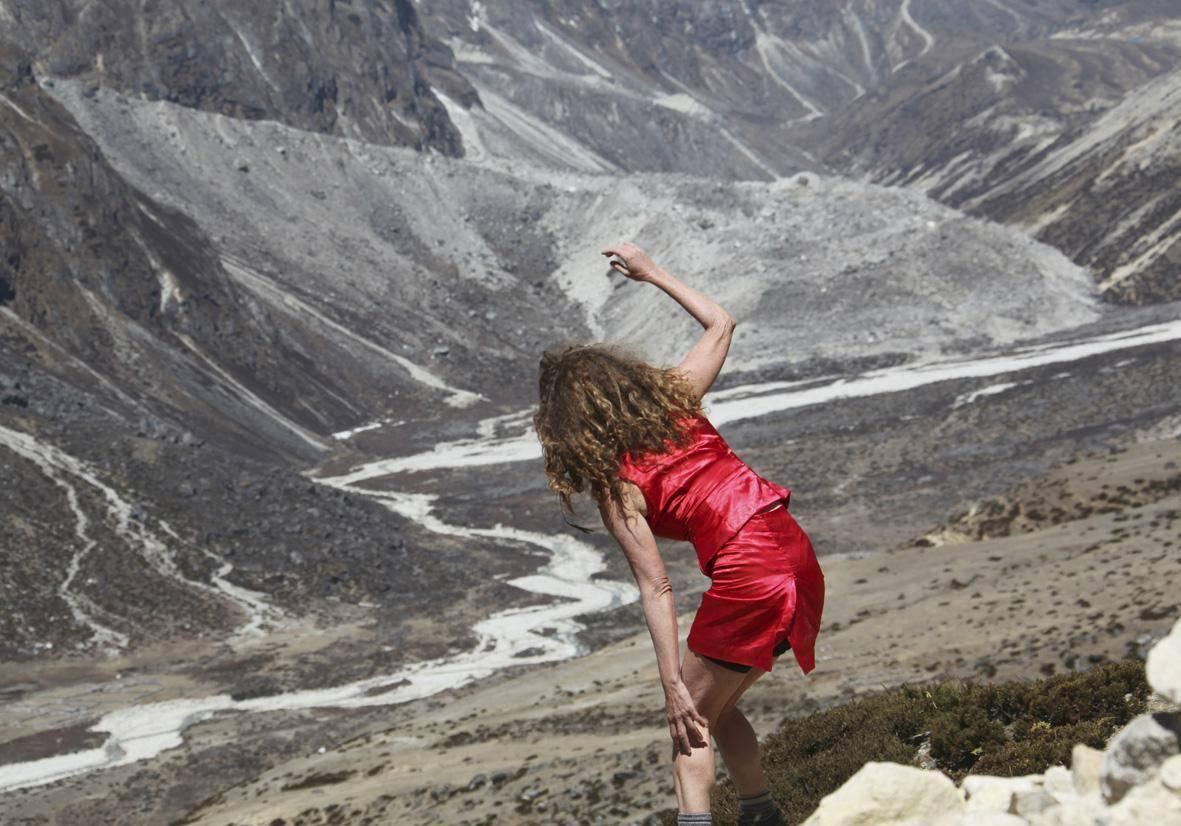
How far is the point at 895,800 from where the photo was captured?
5.74 meters

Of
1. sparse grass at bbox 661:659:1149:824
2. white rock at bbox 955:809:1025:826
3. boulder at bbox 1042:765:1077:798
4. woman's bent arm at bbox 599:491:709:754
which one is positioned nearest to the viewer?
white rock at bbox 955:809:1025:826

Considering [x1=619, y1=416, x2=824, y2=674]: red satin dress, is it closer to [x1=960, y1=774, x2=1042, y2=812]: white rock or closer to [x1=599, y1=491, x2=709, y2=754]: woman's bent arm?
[x1=599, y1=491, x2=709, y2=754]: woman's bent arm

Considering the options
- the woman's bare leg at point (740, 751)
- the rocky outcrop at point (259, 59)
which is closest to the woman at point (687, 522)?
the woman's bare leg at point (740, 751)

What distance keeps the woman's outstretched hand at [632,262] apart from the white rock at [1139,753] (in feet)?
9.70

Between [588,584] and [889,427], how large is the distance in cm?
2036

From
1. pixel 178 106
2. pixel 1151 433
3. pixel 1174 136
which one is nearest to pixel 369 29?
pixel 178 106

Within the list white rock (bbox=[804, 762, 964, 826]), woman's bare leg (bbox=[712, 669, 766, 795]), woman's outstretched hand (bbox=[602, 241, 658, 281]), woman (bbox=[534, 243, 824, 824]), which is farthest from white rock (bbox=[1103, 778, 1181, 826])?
woman's outstretched hand (bbox=[602, 241, 658, 281])

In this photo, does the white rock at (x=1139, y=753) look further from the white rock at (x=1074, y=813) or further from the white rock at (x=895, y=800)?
the white rock at (x=895, y=800)

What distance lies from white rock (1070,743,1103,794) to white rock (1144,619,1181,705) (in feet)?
2.31

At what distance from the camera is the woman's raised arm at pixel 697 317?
6.43 meters

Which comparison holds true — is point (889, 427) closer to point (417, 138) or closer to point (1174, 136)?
point (1174, 136)

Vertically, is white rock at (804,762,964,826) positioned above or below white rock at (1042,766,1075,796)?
below

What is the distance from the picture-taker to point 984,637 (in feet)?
65.8

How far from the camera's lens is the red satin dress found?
5801mm
